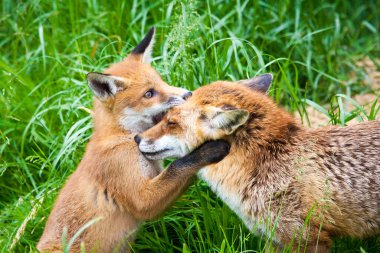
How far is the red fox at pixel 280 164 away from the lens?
4.45 metres

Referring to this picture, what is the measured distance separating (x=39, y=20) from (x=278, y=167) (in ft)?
13.6

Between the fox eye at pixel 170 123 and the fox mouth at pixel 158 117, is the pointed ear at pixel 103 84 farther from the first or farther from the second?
the fox eye at pixel 170 123

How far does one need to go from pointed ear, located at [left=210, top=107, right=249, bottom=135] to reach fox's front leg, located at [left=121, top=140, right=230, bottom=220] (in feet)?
0.42

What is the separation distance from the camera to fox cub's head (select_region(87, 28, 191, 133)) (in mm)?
5230

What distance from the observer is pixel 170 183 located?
4.80 meters

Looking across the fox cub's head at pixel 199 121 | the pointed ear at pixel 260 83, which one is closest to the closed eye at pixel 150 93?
the fox cub's head at pixel 199 121

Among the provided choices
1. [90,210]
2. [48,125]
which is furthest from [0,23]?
[90,210]

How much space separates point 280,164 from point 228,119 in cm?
48

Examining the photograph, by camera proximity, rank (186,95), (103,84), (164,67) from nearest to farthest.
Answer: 1. (186,95)
2. (103,84)
3. (164,67)

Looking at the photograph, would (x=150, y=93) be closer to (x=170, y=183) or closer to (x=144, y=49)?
(x=144, y=49)

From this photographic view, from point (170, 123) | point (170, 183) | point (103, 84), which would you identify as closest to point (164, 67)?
point (103, 84)

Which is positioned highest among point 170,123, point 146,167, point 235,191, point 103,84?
point 103,84

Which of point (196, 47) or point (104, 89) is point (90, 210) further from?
point (196, 47)

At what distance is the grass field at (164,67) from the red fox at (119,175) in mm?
400
